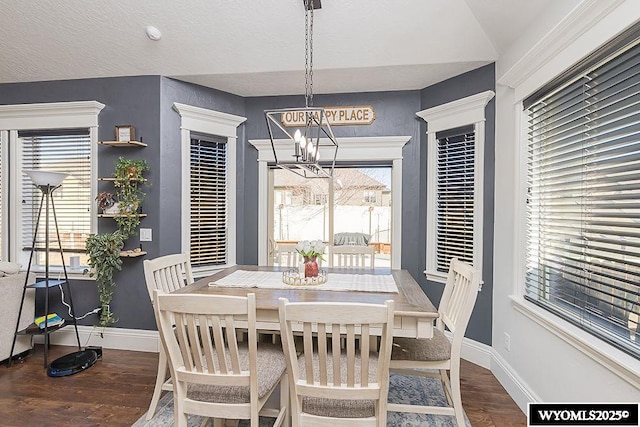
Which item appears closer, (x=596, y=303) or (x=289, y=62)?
(x=596, y=303)

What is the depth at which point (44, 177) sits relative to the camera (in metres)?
3.02

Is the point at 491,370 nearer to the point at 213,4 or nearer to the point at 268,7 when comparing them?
the point at 268,7

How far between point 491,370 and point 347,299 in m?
1.77

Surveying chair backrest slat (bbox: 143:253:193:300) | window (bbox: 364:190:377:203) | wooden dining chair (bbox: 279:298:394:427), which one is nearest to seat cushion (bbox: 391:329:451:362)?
wooden dining chair (bbox: 279:298:394:427)

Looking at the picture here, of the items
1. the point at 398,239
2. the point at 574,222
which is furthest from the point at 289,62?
the point at 574,222

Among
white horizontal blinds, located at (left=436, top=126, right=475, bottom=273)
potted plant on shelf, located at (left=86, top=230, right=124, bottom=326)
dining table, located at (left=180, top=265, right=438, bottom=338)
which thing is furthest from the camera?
white horizontal blinds, located at (left=436, top=126, right=475, bottom=273)

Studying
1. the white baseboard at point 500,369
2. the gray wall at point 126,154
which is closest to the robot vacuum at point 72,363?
the gray wall at point 126,154

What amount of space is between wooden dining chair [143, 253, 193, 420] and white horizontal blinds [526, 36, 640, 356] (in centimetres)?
239

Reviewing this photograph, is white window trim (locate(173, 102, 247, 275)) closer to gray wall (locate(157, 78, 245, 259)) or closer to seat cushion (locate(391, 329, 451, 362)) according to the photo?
gray wall (locate(157, 78, 245, 259))

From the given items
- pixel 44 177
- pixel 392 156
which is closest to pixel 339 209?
pixel 392 156

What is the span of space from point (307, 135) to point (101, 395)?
95.8 inches

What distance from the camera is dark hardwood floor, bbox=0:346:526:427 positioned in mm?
2332

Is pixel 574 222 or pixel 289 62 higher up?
pixel 289 62

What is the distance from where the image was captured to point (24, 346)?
10.8 feet
